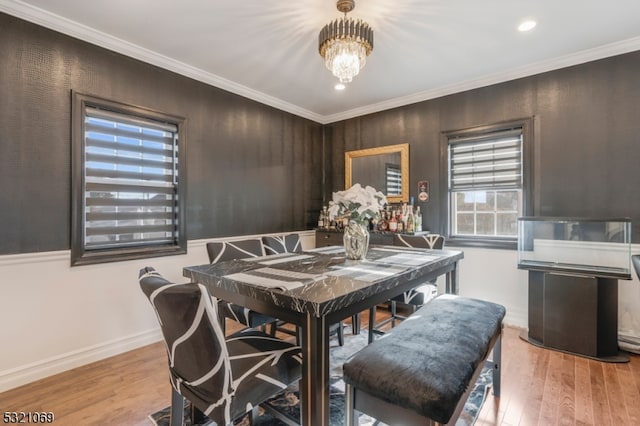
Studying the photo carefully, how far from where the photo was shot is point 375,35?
2.54 meters

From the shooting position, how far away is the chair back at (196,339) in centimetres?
107

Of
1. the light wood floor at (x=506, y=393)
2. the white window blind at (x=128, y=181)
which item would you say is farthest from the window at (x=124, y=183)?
the light wood floor at (x=506, y=393)

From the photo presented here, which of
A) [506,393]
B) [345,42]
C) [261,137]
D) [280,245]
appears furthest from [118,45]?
[506,393]

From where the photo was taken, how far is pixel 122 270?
269 centimetres

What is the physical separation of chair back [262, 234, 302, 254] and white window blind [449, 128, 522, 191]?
2064 mm

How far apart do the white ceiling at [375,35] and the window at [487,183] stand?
1.95 feet

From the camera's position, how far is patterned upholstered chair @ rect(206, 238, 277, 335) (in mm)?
2092

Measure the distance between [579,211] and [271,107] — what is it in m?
3.49

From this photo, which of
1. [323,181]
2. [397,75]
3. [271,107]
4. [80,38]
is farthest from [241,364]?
[323,181]

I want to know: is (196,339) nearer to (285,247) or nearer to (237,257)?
(237,257)

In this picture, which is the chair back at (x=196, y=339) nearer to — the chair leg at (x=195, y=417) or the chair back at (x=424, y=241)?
the chair leg at (x=195, y=417)

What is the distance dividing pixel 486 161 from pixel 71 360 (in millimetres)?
4249

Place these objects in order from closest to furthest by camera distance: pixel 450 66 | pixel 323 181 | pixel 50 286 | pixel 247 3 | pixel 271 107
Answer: pixel 247 3 → pixel 50 286 → pixel 450 66 → pixel 271 107 → pixel 323 181

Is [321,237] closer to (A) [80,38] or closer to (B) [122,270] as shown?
(B) [122,270]
